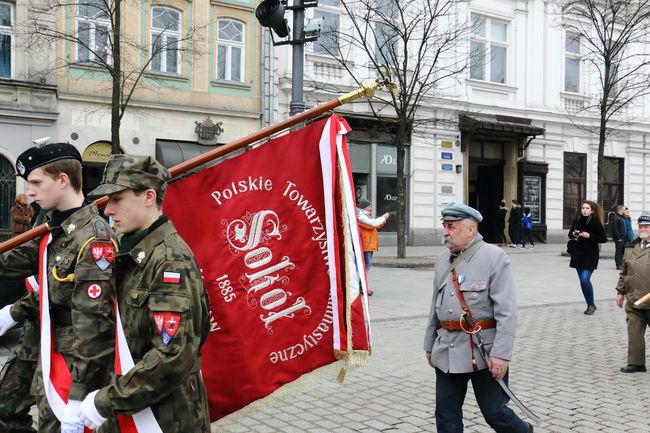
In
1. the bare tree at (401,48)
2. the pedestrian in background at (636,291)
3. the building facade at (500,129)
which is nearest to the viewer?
the pedestrian in background at (636,291)

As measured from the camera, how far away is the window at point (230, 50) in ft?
73.1

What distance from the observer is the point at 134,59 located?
20.5m

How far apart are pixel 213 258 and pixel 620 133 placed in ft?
105

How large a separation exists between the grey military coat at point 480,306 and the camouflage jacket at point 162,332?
6.31 ft

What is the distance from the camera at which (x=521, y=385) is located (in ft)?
21.5

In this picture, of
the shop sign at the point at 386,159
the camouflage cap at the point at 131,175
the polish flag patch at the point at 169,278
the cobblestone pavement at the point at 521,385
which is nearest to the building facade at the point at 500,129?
the shop sign at the point at 386,159

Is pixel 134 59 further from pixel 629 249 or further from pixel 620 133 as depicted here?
pixel 620 133

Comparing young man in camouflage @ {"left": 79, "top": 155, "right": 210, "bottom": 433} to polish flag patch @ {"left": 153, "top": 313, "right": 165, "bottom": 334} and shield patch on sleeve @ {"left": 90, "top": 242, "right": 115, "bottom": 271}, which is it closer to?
polish flag patch @ {"left": 153, "top": 313, "right": 165, "bottom": 334}

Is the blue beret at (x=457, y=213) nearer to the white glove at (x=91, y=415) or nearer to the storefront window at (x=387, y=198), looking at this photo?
the white glove at (x=91, y=415)

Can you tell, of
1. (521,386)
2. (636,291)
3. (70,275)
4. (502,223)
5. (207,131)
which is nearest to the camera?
(70,275)

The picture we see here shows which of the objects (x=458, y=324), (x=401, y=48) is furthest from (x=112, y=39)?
(x=458, y=324)

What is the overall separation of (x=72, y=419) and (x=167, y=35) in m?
19.9

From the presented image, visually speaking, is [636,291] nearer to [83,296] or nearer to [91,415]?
[83,296]

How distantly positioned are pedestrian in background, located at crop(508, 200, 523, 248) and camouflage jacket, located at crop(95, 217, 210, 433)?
25866mm
